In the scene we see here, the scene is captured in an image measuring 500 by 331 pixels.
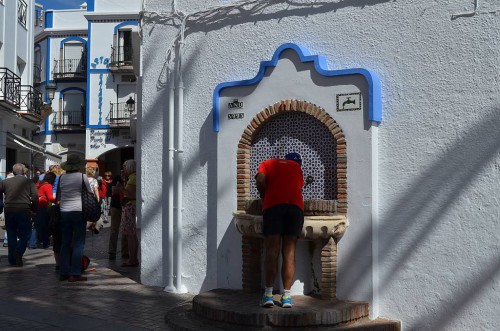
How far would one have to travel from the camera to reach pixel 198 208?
8.41 meters

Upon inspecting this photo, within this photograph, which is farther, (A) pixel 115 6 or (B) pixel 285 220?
(A) pixel 115 6

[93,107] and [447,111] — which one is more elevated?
[93,107]

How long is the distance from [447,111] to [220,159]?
2.92 metres

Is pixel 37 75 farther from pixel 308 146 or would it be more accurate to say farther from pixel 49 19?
pixel 308 146

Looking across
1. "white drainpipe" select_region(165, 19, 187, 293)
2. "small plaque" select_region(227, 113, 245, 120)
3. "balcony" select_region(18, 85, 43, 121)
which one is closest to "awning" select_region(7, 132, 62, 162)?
"balcony" select_region(18, 85, 43, 121)

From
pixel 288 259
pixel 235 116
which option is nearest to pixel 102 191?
pixel 235 116

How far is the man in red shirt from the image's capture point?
6.68 metres

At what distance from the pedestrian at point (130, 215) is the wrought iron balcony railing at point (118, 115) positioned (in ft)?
75.7

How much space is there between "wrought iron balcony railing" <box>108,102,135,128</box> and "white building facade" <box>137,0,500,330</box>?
82.8 feet

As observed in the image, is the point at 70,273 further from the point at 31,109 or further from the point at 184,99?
the point at 31,109

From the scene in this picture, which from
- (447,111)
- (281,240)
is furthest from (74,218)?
(447,111)

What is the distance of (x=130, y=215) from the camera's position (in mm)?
10555

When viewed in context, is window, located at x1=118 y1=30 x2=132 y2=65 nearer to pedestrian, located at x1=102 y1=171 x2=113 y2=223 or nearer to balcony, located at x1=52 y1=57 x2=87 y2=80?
balcony, located at x1=52 y1=57 x2=87 y2=80

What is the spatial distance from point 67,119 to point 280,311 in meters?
32.7
